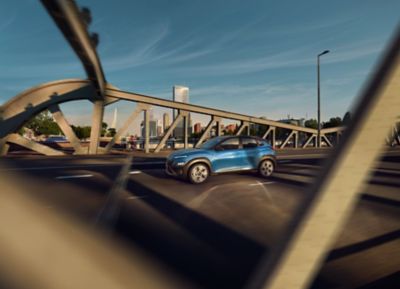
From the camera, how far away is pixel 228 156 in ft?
29.6

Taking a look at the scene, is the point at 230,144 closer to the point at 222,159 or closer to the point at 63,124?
the point at 222,159

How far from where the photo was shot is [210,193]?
7.07m

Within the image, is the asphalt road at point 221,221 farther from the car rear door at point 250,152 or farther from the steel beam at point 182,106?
the steel beam at point 182,106

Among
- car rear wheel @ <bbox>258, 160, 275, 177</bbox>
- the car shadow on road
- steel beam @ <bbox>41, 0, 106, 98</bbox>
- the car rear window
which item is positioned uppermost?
steel beam @ <bbox>41, 0, 106, 98</bbox>

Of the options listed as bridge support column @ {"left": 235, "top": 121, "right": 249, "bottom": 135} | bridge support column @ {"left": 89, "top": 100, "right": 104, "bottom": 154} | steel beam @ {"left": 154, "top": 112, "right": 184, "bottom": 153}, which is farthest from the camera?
bridge support column @ {"left": 235, "top": 121, "right": 249, "bottom": 135}

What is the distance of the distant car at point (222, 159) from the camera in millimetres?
8516

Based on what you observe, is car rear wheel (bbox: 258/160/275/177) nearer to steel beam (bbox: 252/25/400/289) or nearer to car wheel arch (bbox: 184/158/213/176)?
car wheel arch (bbox: 184/158/213/176)

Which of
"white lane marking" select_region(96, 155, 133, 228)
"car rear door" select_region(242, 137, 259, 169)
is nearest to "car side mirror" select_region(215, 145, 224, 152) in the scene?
"car rear door" select_region(242, 137, 259, 169)

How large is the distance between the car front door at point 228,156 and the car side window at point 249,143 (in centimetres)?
26

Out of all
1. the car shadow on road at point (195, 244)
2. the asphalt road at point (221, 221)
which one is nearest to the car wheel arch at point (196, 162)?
the asphalt road at point (221, 221)

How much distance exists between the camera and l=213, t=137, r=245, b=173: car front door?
8.91 m

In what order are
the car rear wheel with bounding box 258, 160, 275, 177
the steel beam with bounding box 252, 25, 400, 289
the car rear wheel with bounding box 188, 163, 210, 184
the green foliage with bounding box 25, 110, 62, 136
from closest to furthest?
the steel beam with bounding box 252, 25, 400, 289 < the car rear wheel with bounding box 188, 163, 210, 184 < the car rear wheel with bounding box 258, 160, 275, 177 < the green foliage with bounding box 25, 110, 62, 136

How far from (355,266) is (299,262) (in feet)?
6.95

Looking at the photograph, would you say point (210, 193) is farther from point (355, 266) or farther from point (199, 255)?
point (355, 266)
